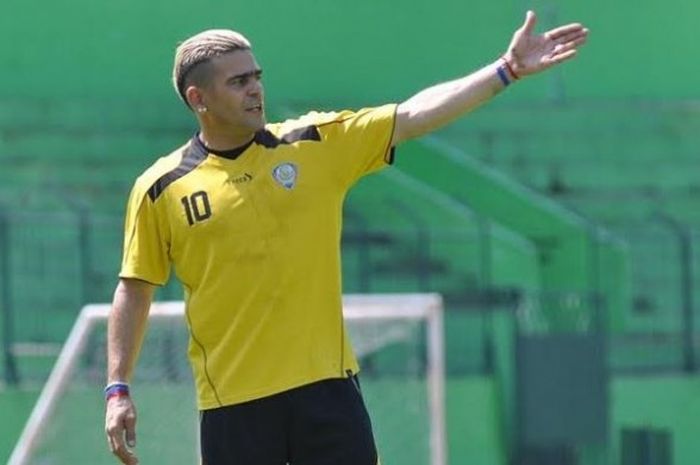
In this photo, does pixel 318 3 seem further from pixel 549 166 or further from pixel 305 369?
pixel 305 369

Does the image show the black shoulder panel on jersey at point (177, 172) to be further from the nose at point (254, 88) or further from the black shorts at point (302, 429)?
the black shorts at point (302, 429)

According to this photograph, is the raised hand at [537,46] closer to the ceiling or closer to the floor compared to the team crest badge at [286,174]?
closer to the ceiling

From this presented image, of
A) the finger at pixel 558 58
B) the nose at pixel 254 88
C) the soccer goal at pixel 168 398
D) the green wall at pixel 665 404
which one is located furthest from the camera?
the green wall at pixel 665 404

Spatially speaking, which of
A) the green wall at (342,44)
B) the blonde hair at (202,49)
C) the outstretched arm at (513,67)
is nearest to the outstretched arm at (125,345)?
the blonde hair at (202,49)

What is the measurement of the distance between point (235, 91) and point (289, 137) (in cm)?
18

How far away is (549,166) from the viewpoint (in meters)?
14.5

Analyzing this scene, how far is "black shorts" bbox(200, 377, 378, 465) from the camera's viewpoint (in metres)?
4.51

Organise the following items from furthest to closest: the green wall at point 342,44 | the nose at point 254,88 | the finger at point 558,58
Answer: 1. the green wall at point 342,44
2. the nose at point 254,88
3. the finger at point 558,58

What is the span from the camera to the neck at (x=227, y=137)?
4.57 m

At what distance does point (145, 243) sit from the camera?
182 inches

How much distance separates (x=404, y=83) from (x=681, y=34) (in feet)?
7.66

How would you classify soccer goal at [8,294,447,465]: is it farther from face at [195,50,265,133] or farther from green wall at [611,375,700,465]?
green wall at [611,375,700,465]

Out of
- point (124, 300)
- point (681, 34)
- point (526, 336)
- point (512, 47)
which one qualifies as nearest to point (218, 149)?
point (124, 300)

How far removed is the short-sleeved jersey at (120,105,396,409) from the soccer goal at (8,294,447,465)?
2128 mm
